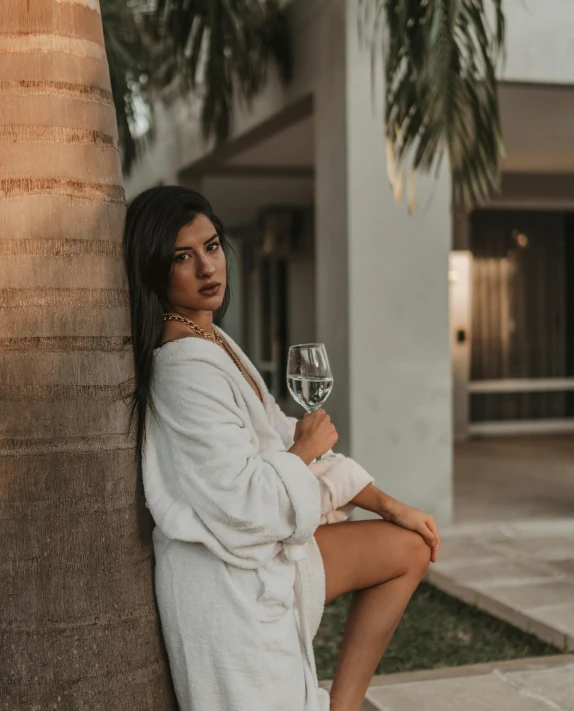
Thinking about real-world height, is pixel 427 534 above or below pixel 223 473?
below

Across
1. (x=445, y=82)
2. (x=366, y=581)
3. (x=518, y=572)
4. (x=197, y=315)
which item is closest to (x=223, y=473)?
Answer: (x=197, y=315)

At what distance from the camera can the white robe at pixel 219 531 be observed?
2.35 m

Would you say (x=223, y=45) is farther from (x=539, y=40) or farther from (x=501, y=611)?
(x=501, y=611)

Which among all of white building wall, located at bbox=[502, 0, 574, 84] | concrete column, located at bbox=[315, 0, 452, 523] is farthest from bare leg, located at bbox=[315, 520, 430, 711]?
white building wall, located at bbox=[502, 0, 574, 84]

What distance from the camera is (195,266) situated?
2.58 metres

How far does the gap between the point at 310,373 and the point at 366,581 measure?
0.61 meters

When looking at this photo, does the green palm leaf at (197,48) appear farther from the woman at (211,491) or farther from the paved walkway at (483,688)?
the paved walkway at (483,688)

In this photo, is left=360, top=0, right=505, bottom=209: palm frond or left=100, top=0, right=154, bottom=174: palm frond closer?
left=360, top=0, right=505, bottom=209: palm frond

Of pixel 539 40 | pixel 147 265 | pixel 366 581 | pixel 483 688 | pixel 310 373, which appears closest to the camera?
pixel 147 265

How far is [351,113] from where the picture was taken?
622 centimetres

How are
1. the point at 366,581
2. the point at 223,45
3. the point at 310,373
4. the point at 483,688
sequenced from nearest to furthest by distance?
the point at 310,373
the point at 366,581
the point at 483,688
the point at 223,45

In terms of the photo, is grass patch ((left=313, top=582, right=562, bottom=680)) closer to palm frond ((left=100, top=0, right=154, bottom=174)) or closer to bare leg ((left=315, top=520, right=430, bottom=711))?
bare leg ((left=315, top=520, right=430, bottom=711))

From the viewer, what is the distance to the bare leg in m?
2.83

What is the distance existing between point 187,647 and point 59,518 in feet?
1.40
